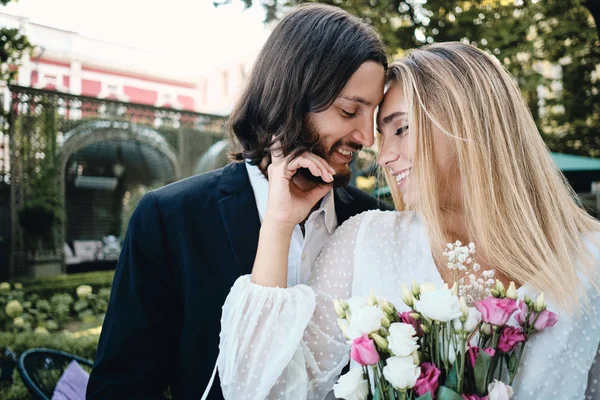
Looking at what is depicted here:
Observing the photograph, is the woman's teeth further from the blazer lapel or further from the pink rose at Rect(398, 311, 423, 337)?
the pink rose at Rect(398, 311, 423, 337)

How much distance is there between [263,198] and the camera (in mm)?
2051

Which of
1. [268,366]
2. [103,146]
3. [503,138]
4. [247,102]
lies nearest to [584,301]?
[503,138]

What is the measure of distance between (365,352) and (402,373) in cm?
8

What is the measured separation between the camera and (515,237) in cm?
165

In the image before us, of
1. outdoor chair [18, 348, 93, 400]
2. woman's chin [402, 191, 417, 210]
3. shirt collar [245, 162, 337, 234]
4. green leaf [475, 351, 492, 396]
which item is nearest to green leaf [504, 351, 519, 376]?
green leaf [475, 351, 492, 396]

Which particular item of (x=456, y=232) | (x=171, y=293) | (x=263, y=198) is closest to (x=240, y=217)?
(x=263, y=198)

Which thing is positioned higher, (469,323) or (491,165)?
(491,165)

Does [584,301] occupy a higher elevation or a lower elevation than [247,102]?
lower

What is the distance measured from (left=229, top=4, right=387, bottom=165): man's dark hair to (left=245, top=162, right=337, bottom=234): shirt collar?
0.19ft

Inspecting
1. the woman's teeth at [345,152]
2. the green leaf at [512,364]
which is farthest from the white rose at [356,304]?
the woman's teeth at [345,152]

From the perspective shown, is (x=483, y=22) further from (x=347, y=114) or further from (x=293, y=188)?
(x=293, y=188)

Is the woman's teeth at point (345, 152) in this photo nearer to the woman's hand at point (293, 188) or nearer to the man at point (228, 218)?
→ the man at point (228, 218)

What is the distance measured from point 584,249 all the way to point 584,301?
0.22 m

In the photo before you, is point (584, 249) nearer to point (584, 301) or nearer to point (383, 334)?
point (584, 301)
